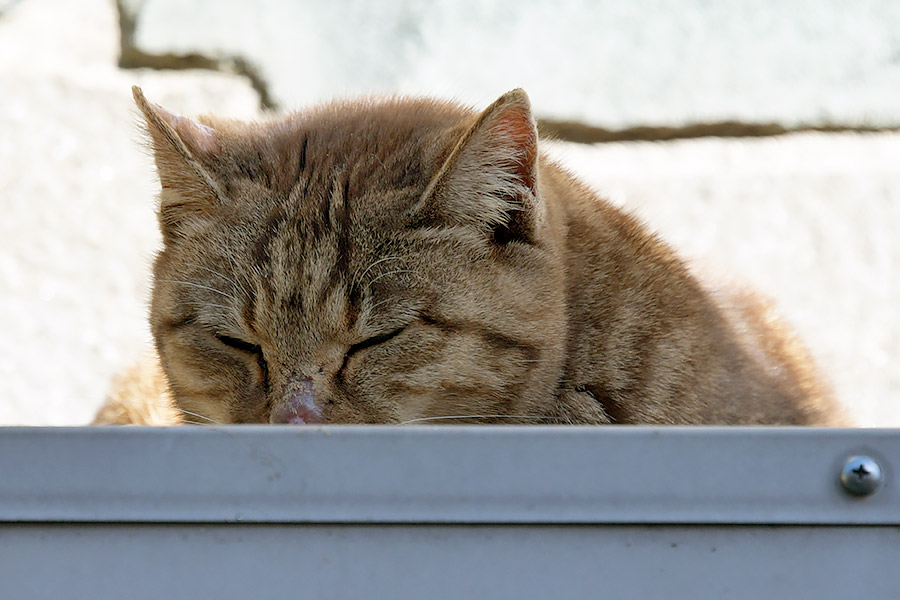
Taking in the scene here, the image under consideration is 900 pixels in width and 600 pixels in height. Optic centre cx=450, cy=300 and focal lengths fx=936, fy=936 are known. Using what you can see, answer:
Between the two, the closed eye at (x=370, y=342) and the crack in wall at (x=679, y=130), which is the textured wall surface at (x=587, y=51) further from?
the closed eye at (x=370, y=342)

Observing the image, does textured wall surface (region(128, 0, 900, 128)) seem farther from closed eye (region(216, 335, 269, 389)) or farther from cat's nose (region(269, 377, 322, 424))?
cat's nose (region(269, 377, 322, 424))

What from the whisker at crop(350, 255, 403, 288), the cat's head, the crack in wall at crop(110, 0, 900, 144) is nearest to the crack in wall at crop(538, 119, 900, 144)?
the crack in wall at crop(110, 0, 900, 144)

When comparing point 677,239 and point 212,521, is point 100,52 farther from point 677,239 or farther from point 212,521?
point 212,521

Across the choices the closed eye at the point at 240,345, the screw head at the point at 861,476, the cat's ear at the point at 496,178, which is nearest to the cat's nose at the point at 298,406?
the closed eye at the point at 240,345

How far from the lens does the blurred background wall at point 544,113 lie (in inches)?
107

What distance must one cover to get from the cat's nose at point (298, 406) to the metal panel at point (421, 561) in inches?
21.8

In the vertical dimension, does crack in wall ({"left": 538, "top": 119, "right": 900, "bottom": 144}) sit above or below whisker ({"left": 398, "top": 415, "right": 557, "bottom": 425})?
above

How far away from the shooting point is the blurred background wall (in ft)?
8.93

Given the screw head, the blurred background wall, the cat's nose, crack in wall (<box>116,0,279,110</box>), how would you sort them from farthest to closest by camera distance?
1. crack in wall (<box>116,0,279,110</box>)
2. the blurred background wall
3. the cat's nose
4. the screw head

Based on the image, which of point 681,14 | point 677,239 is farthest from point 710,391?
point 681,14

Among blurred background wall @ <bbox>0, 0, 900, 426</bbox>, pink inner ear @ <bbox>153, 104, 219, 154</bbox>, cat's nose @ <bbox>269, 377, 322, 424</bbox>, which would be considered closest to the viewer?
cat's nose @ <bbox>269, 377, 322, 424</bbox>

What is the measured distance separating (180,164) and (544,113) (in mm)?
1393

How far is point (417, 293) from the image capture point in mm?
1534

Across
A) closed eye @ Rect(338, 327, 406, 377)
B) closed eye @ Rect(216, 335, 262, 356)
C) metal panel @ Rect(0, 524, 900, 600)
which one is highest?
metal panel @ Rect(0, 524, 900, 600)
